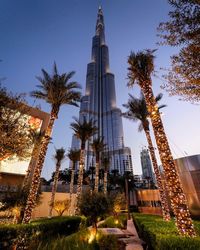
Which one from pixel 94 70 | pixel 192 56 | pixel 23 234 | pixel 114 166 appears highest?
pixel 94 70

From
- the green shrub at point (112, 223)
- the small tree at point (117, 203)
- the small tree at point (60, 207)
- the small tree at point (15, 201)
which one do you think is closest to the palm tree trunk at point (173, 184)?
the small tree at point (117, 203)

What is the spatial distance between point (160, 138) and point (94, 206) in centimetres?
805

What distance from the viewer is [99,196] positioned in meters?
13.7

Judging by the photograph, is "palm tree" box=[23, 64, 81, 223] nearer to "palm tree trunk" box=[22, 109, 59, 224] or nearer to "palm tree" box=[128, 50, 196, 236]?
"palm tree trunk" box=[22, 109, 59, 224]

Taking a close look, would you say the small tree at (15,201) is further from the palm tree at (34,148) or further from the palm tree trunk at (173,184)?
the palm tree trunk at (173,184)

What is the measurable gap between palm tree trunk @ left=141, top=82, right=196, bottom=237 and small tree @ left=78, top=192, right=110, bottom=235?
22.6ft

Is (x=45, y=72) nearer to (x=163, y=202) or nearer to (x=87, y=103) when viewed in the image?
(x=163, y=202)

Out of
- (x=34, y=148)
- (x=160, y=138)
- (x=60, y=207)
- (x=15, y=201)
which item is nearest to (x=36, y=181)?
(x=34, y=148)

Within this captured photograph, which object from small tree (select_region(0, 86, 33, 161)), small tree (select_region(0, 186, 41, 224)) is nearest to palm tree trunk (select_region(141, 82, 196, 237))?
small tree (select_region(0, 86, 33, 161))

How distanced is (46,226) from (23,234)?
2245 mm

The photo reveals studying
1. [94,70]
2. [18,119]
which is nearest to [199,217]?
[18,119]

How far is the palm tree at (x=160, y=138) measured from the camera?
23.6 ft

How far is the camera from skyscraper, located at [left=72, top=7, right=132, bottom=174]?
12181 centimetres

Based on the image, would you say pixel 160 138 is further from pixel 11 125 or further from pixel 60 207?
pixel 60 207
